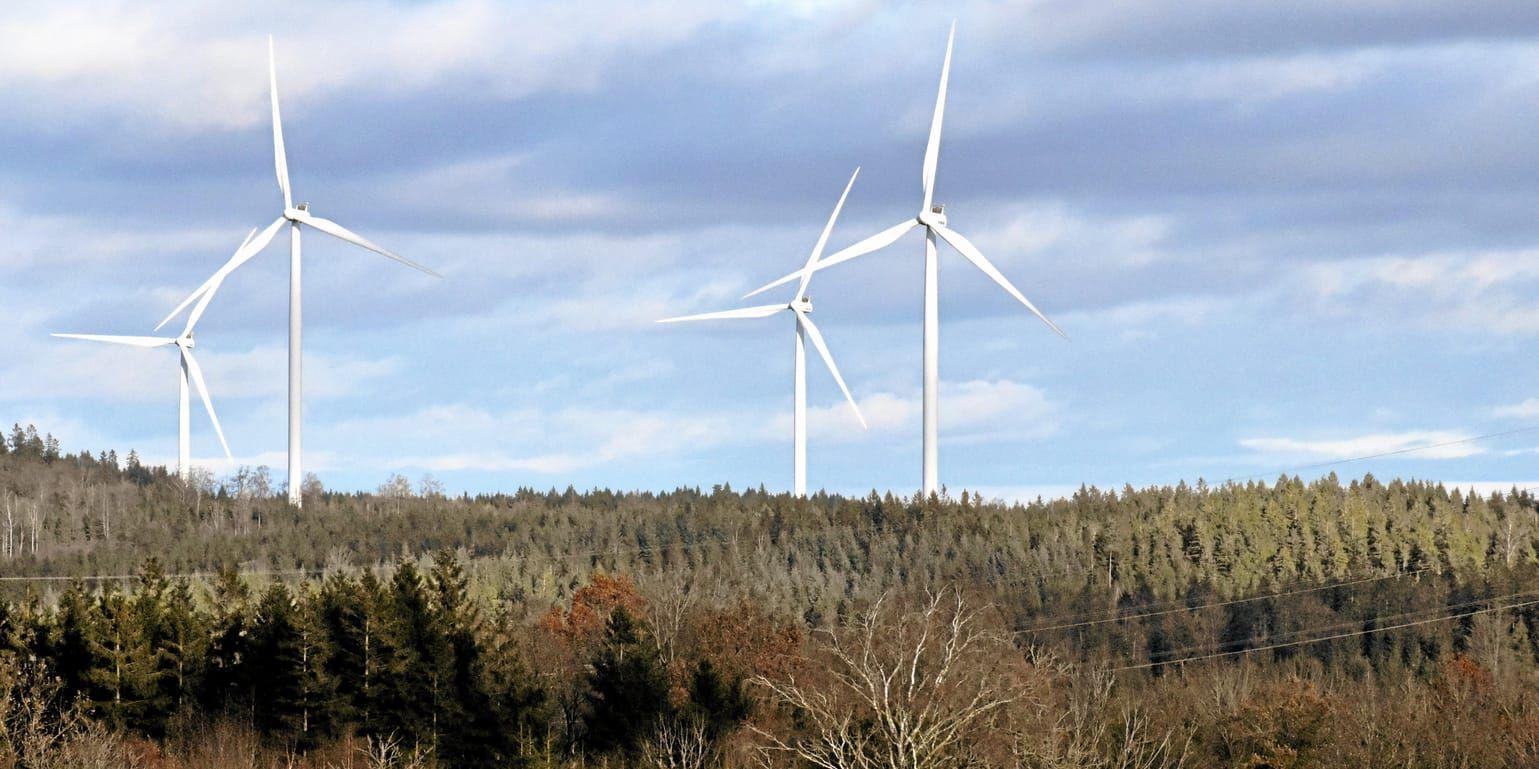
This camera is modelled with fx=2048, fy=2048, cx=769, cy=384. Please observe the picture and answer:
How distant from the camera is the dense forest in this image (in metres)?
77.4

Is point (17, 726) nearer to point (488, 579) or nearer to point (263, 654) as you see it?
point (263, 654)

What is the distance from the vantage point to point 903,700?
59.8 m

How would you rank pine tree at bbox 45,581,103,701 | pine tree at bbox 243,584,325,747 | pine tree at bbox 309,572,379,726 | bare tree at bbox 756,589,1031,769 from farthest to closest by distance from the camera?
pine tree at bbox 45,581,103,701, pine tree at bbox 243,584,325,747, pine tree at bbox 309,572,379,726, bare tree at bbox 756,589,1031,769

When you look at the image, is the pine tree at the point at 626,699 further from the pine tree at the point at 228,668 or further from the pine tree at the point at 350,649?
the pine tree at the point at 228,668

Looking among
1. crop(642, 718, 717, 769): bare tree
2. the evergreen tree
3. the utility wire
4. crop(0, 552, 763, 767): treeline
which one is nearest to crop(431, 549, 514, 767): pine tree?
crop(0, 552, 763, 767): treeline

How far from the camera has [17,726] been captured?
77.0 meters

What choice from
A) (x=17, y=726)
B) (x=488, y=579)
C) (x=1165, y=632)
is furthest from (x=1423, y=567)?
(x=17, y=726)

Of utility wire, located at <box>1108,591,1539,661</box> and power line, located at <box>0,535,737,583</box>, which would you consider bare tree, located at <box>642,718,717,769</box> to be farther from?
power line, located at <box>0,535,737,583</box>

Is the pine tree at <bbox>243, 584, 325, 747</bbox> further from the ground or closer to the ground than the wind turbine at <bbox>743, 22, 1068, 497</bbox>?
closer to the ground

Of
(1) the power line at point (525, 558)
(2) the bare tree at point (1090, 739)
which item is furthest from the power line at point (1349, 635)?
(1) the power line at point (525, 558)

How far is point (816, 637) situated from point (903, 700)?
6247 centimetres

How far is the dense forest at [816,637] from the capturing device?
7738cm

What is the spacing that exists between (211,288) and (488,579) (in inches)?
1310

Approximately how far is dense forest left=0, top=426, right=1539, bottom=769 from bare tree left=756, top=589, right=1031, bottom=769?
0.39m
